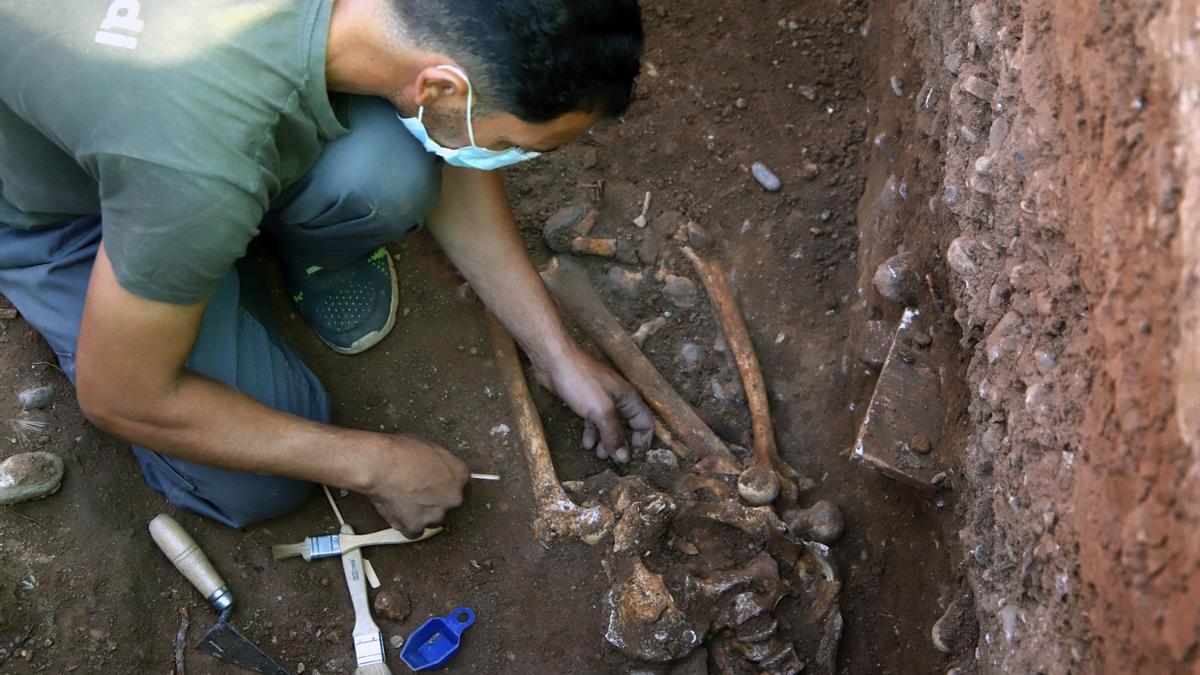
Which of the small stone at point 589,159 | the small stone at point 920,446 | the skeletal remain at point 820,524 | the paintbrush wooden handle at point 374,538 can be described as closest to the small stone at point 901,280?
the small stone at point 920,446

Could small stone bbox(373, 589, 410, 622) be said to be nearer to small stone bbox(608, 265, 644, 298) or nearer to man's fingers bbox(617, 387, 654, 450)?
man's fingers bbox(617, 387, 654, 450)

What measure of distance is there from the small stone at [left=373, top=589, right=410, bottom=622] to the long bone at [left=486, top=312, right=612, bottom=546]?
39 cm

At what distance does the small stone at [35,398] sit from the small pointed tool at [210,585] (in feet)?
1.40

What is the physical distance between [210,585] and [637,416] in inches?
47.5

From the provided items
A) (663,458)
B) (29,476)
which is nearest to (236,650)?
(29,476)

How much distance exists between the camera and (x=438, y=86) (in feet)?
6.31

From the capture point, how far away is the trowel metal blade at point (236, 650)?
8.13 feet

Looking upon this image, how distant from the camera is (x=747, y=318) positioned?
3100 mm

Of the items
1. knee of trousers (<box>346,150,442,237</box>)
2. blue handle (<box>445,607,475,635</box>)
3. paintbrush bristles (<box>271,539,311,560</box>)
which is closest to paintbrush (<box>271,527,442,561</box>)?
paintbrush bristles (<box>271,539,311,560</box>)

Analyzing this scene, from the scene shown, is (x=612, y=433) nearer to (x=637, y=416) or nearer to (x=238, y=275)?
(x=637, y=416)

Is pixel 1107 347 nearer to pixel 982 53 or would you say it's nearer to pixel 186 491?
pixel 982 53

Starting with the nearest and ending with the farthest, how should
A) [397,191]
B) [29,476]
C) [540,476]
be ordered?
1. [397,191]
2. [29,476]
3. [540,476]

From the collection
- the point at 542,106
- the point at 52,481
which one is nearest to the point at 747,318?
the point at 542,106

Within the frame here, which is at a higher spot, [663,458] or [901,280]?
[901,280]
